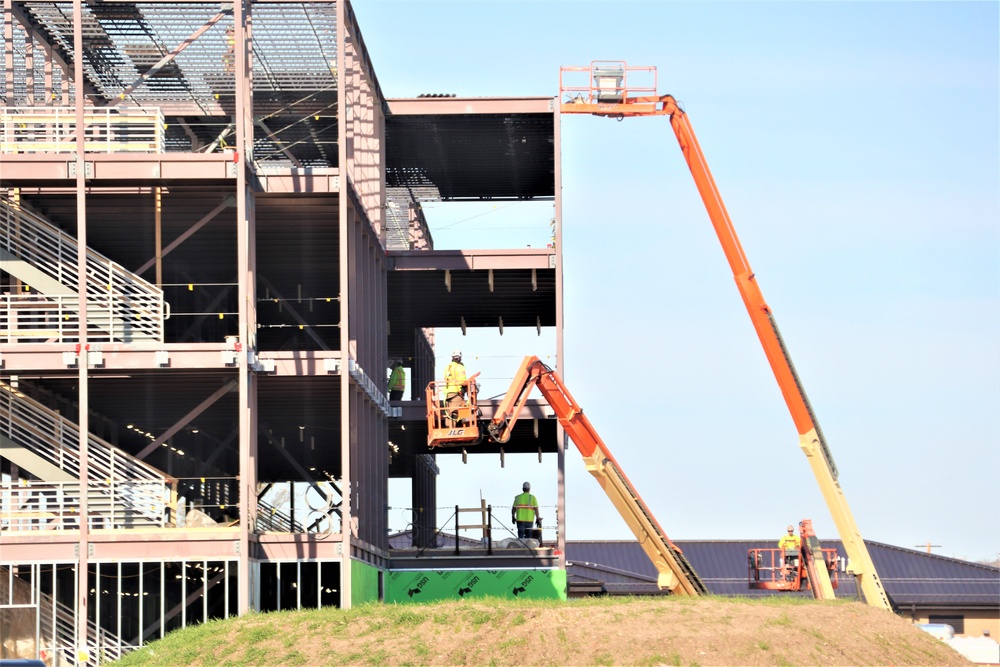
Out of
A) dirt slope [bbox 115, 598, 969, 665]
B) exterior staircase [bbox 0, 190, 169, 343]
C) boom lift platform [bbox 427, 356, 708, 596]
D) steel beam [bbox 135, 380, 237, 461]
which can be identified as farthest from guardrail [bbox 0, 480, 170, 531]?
boom lift platform [bbox 427, 356, 708, 596]

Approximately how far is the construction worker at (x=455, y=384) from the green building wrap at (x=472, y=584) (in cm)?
737

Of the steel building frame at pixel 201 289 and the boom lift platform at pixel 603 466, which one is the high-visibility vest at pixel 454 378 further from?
the steel building frame at pixel 201 289

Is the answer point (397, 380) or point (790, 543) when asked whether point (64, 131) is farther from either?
point (790, 543)

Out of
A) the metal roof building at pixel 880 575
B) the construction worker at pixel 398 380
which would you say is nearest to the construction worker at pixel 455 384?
the construction worker at pixel 398 380

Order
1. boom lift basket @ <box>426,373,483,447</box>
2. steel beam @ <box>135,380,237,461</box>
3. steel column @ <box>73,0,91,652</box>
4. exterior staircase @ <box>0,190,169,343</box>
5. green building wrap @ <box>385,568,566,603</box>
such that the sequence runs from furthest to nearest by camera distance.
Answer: green building wrap @ <box>385,568,566,603</box>
boom lift basket @ <box>426,373,483,447</box>
exterior staircase @ <box>0,190,169,343</box>
steel beam @ <box>135,380,237,461</box>
steel column @ <box>73,0,91,652</box>

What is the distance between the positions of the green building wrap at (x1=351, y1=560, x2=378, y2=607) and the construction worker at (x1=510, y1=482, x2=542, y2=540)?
5743 millimetres

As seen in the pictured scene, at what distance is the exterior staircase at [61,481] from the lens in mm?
33188

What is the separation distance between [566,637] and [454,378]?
36.8 ft

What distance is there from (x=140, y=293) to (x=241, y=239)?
9.85 feet

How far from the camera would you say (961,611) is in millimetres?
61125

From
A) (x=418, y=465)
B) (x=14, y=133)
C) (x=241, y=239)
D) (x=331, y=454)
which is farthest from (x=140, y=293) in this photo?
(x=418, y=465)

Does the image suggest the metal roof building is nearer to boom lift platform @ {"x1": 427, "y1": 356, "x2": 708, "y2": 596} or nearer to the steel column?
boom lift platform @ {"x1": 427, "y1": 356, "x2": 708, "y2": 596}

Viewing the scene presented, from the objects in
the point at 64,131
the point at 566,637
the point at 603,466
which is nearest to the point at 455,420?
the point at 603,466

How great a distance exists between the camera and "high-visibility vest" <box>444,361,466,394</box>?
122 feet
